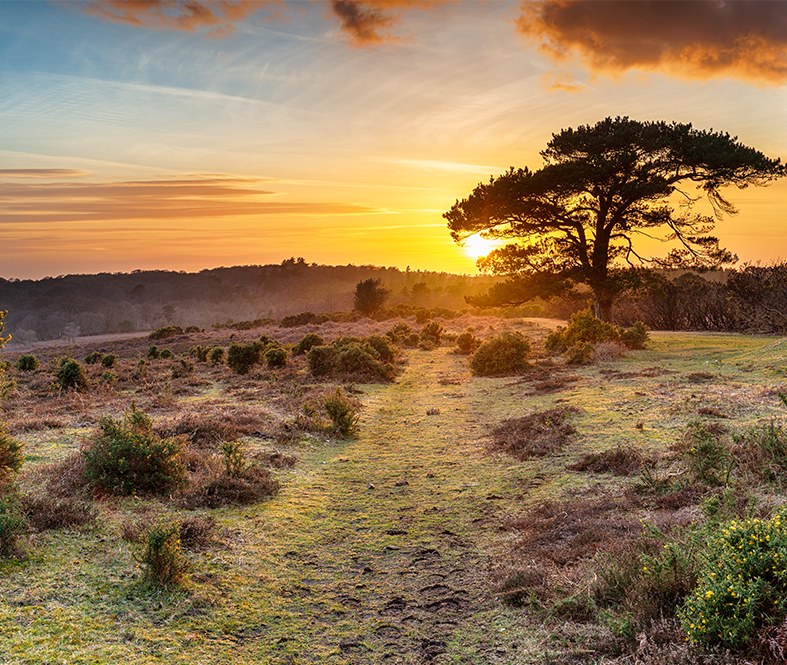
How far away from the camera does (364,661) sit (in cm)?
386

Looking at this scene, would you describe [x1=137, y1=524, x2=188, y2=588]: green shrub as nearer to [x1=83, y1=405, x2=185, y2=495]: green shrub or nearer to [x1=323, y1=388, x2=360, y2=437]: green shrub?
[x1=83, y1=405, x2=185, y2=495]: green shrub

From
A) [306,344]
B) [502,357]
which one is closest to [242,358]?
[306,344]

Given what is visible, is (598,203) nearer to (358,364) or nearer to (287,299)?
(358,364)

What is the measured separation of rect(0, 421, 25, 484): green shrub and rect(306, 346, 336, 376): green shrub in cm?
1160

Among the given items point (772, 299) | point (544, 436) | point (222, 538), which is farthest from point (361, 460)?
point (772, 299)

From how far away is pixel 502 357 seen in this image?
1816 centimetres

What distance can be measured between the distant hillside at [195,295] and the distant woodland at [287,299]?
0.76 feet

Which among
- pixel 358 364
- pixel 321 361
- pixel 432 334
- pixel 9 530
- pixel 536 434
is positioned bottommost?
pixel 536 434

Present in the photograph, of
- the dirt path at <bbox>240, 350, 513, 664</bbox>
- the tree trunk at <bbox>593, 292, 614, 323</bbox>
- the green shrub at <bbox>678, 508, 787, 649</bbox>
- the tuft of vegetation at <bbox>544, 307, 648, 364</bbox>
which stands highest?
the tree trunk at <bbox>593, 292, 614, 323</bbox>

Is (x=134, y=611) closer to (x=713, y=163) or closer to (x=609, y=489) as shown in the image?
(x=609, y=489)

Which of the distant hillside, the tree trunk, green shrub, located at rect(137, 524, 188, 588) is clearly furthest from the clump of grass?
the distant hillside

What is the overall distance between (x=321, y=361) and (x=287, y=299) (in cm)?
12103

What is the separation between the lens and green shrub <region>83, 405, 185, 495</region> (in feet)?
21.2

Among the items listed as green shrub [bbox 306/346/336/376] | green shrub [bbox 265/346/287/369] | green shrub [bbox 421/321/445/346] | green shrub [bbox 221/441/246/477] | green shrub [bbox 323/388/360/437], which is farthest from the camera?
green shrub [bbox 421/321/445/346]
